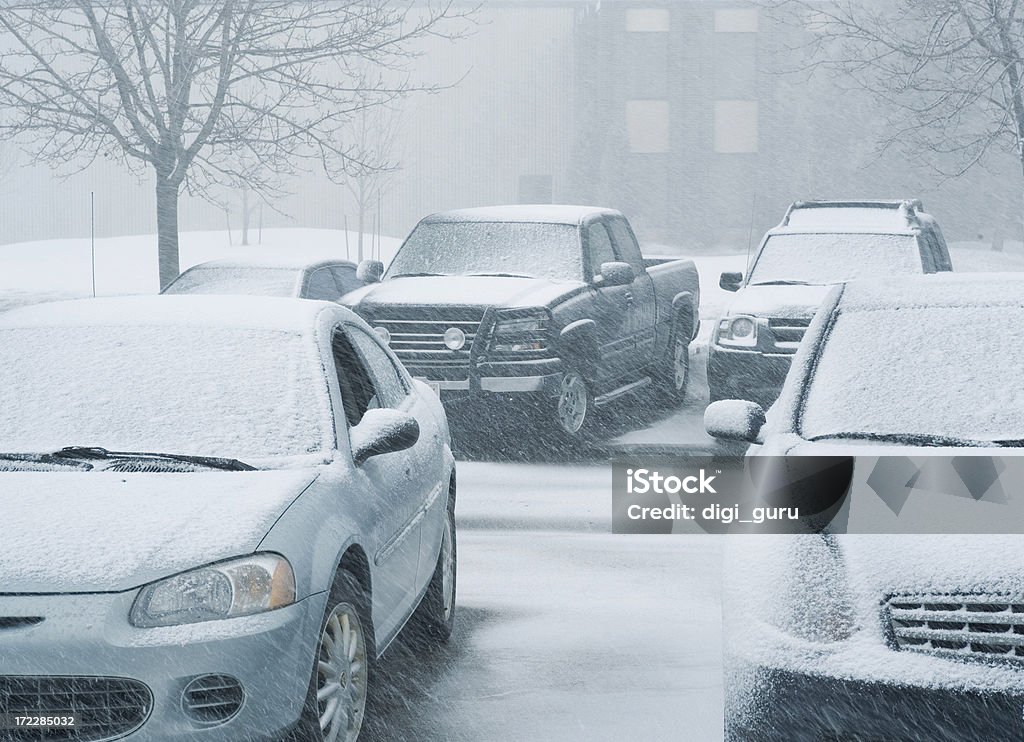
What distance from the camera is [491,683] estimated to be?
5895 mm

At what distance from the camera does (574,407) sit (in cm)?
1286

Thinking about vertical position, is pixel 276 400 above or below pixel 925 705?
above

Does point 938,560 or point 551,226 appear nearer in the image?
point 938,560

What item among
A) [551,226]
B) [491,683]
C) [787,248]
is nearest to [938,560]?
[491,683]

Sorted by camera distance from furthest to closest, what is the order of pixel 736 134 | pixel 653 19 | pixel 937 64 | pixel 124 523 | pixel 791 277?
1. pixel 653 19
2. pixel 736 134
3. pixel 937 64
4. pixel 791 277
5. pixel 124 523

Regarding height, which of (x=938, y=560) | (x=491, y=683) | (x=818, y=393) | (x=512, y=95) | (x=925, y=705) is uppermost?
(x=512, y=95)

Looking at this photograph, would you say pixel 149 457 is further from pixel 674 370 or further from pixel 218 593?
pixel 674 370

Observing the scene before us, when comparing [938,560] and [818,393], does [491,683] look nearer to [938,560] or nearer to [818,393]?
[818,393]

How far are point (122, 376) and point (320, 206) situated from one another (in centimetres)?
5932

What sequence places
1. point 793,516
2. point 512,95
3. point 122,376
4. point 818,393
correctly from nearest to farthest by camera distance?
1. point 793,516
2. point 818,393
3. point 122,376
4. point 512,95

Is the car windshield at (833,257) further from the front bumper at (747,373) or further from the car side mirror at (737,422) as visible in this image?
the car side mirror at (737,422)

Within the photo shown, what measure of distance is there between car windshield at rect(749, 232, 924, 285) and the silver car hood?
1043 cm

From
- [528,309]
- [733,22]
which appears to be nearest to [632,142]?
[733,22]

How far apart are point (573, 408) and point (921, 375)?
7.79 metres
